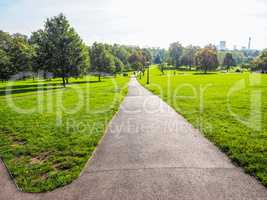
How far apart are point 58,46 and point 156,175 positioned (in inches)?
1162

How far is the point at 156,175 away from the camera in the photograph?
4578 mm

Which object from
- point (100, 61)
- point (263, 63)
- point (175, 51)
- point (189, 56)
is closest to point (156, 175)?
point (100, 61)

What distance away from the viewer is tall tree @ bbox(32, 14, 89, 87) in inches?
1156

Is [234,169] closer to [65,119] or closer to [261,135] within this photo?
[261,135]

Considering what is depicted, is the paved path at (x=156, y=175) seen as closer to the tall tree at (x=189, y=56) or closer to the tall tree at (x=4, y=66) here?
the tall tree at (x=4, y=66)

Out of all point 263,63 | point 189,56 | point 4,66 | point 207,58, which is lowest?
point 4,66

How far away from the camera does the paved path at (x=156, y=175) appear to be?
3.92 metres

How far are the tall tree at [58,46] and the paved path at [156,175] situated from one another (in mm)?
25727

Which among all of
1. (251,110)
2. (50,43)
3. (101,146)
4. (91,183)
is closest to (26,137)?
(101,146)

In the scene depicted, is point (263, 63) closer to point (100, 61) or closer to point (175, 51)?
point (175, 51)

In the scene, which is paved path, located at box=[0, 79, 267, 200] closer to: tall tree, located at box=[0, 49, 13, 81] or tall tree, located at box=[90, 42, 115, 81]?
tall tree, located at box=[0, 49, 13, 81]

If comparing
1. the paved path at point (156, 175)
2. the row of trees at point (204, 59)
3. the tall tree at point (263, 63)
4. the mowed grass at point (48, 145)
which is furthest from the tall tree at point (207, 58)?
the paved path at point (156, 175)

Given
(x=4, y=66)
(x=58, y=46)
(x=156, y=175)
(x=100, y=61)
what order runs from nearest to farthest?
(x=156, y=175) < (x=58, y=46) < (x=4, y=66) < (x=100, y=61)

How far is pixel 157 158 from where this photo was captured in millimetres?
5480
